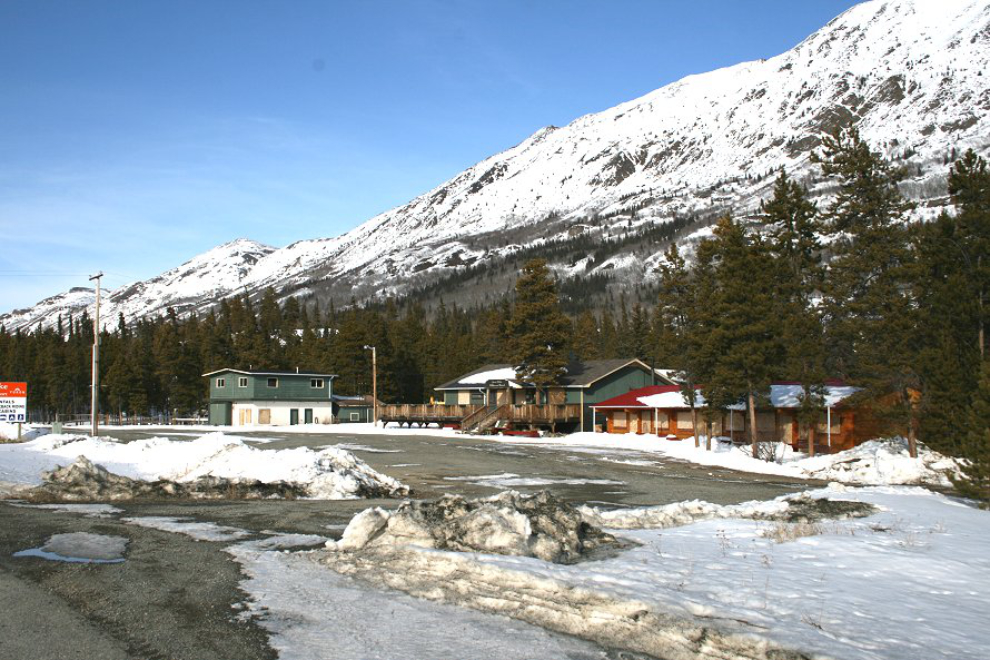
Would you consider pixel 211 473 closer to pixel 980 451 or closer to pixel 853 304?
pixel 980 451

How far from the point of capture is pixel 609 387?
66188mm

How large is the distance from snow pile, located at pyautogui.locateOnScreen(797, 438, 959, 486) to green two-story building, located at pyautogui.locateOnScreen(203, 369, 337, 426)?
5560 centimetres

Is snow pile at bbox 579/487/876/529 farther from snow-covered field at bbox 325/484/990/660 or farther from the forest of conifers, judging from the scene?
the forest of conifers

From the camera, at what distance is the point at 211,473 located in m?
22.9

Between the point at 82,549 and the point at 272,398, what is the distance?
2708 inches

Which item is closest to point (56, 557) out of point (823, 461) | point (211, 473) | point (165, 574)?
point (165, 574)

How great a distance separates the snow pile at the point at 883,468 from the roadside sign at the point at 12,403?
36.7 m

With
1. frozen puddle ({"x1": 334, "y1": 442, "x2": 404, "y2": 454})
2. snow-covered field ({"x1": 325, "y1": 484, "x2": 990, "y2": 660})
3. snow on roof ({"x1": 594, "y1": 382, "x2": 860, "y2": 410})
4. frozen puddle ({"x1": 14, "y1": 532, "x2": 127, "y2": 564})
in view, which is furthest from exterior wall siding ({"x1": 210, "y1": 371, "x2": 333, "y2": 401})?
snow-covered field ({"x1": 325, "y1": 484, "x2": 990, "y2": 660})

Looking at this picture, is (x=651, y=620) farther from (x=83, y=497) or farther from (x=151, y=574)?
(x=83, y=497)

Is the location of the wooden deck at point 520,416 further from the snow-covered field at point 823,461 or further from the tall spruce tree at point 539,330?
the snow-covered field at point 823,461

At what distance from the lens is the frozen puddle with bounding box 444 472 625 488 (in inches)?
973

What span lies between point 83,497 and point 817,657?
681 inches

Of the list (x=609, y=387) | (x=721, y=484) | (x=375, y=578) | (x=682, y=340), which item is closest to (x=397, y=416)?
(x=609, y=387)

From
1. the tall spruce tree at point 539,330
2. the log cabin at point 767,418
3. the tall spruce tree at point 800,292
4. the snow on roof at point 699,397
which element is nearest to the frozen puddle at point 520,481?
the log cabin at point 767,418
